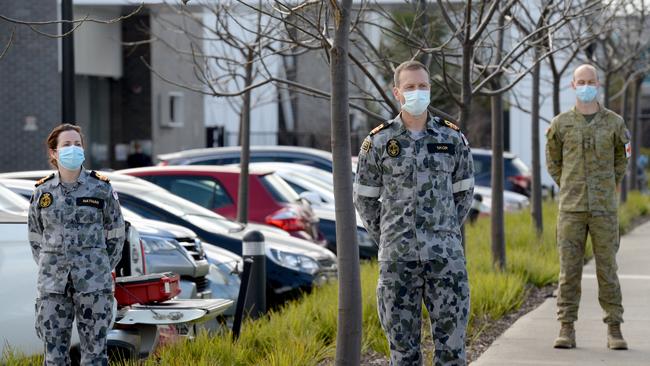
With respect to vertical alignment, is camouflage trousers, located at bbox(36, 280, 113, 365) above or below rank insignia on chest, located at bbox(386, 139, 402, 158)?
below

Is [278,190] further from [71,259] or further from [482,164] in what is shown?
[482,164]

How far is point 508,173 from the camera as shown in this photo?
25703 mm

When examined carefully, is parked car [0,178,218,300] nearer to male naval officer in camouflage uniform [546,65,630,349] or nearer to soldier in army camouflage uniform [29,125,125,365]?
soldier in army camouflage uniform [29,125,125,365]

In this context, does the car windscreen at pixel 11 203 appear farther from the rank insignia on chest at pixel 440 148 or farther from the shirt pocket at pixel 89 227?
the rank insignia on chest at pixel 440 148

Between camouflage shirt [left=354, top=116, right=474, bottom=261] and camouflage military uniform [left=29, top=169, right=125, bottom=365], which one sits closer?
camouflage shirt [left=354, top=116, right=474, bottom=261]

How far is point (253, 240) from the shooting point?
343 inches

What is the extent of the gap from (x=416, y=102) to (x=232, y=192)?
7.79 meters

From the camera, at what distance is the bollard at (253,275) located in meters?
8.32

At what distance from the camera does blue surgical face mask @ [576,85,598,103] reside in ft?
26.9

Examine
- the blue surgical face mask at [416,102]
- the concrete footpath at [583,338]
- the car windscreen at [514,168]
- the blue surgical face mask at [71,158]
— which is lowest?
the concrete footpath at [583,338]

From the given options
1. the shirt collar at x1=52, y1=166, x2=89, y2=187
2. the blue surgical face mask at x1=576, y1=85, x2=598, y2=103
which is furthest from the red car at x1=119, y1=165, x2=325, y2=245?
the shirt collar at x1=52, y1=166, x2=89, y2=187

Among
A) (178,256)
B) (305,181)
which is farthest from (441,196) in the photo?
(305,181)

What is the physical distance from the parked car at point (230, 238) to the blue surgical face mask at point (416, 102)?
16.6 feet

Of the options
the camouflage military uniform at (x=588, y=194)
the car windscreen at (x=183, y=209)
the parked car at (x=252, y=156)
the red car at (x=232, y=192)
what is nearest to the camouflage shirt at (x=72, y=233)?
the camouflage military uniform at (x=588, y=194)
